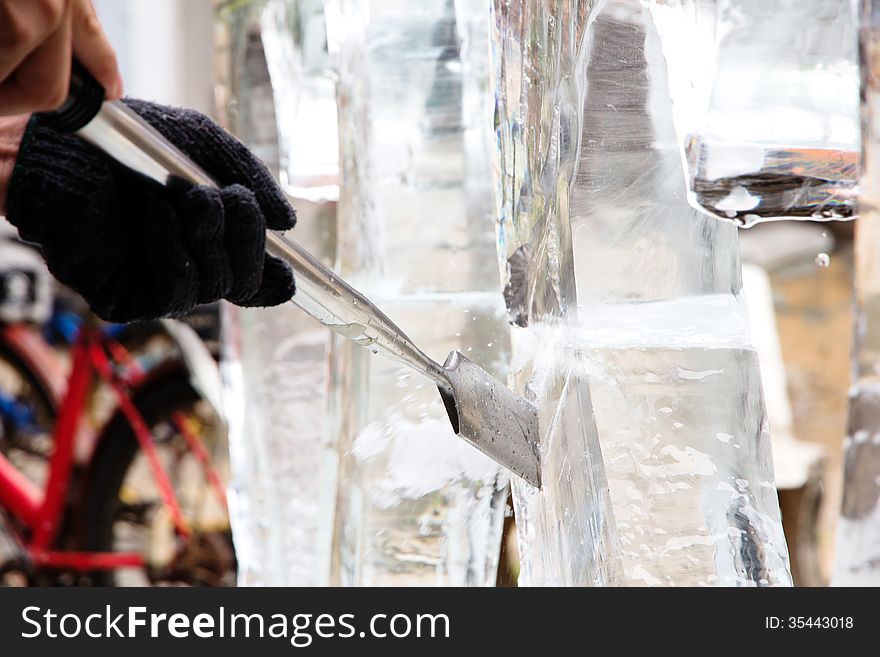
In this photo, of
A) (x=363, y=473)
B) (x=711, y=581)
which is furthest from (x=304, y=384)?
(x=711, y=581)

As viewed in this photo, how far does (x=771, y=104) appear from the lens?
56 centimetres

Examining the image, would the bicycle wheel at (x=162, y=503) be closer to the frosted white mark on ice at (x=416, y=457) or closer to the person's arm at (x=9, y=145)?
the frosted white mark on ice at (x=416, y=457)

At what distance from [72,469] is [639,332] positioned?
59.8 inches

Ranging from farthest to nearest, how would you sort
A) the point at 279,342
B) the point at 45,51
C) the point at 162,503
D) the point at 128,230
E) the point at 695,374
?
the point at 162,503 < the point at 279,342 < the point at 695,374 < the point at 128,230 < the point at 45,51

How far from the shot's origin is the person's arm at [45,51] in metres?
0.39

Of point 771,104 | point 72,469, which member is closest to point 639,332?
point 771,104

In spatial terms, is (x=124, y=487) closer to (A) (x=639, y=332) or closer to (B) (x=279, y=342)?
(B) (x=279, y=342)

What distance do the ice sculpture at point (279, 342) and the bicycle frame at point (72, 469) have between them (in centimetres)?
81

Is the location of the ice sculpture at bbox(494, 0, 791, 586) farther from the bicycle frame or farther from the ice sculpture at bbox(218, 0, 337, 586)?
the bicycle frame

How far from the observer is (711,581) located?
0.63 metres

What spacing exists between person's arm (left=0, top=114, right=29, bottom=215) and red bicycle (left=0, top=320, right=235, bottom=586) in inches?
46.8

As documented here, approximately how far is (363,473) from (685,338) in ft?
0.97

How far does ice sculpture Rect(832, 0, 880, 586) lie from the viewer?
0.69m

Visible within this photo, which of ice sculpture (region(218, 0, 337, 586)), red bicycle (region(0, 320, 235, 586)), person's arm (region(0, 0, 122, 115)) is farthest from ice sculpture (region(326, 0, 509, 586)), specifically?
red bicycle (region(0, 320, 235, 586))
